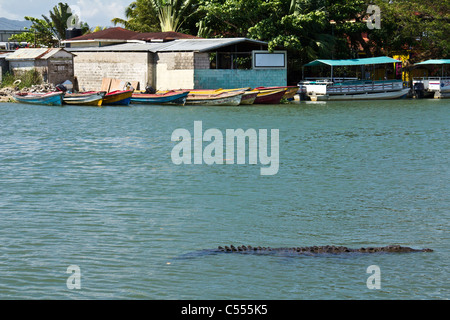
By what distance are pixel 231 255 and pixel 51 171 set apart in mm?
9386

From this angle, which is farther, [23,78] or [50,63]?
[23,78]

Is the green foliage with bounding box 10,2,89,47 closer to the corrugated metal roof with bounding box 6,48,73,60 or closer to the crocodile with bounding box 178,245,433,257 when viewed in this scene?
the corrugated metal roof with bounding box 6,48,73,60

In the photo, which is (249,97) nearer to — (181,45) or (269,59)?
(269,59)

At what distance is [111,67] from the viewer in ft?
155

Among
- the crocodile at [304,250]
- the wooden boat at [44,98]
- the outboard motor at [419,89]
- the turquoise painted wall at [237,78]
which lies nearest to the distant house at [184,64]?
the turquoise painted wall at [237,78]

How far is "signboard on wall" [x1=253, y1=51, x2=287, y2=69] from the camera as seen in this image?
45.8 metres

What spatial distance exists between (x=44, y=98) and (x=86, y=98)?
3188mm

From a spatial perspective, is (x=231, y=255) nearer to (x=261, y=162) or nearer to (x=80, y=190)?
(x=80, y=190)

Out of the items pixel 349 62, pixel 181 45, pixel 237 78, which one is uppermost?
pixel 181 45

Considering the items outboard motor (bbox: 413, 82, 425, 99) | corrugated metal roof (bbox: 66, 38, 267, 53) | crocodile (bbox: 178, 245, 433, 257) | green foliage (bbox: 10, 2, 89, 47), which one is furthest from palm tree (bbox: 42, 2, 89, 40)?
crocodile (bbox: 178, 245, 433, 257)

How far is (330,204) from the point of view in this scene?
44.8 ft

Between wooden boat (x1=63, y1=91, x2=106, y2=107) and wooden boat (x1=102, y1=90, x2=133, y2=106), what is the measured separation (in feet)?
1.36

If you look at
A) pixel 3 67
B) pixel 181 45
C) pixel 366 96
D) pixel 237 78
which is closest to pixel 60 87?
pixel 3 67
